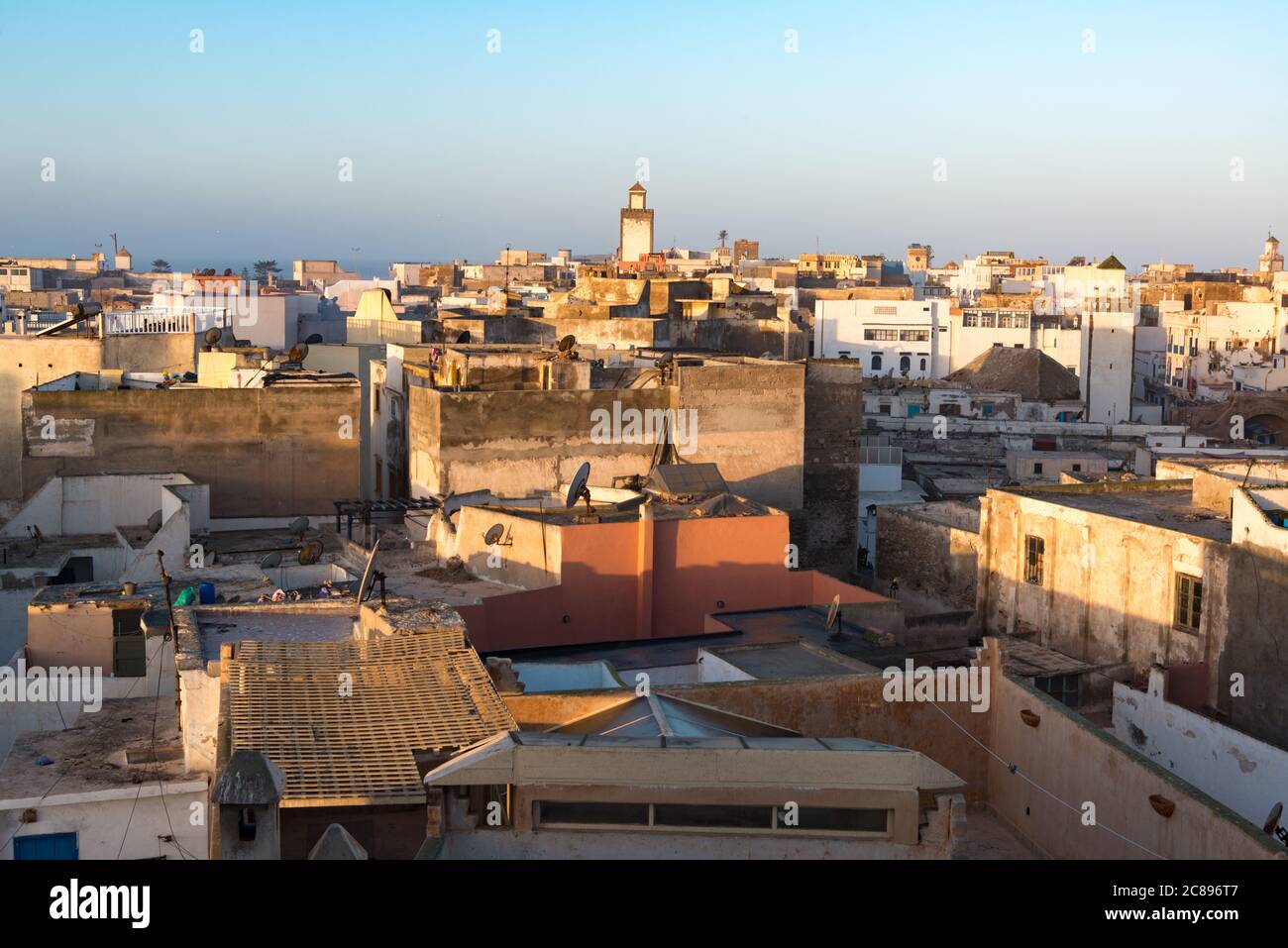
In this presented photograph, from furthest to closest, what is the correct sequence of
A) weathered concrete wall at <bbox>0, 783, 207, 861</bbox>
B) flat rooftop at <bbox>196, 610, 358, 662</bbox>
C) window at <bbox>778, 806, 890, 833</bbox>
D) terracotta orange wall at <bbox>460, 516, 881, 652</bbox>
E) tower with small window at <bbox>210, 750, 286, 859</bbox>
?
terracotta orange wall at <bbox>460, 516, 881, 652</bbox>, flat rooftop at <bbox>196, 610, 358, 662</bbox>, weathered concrete wall at <bbox>0, 783, 207, 861</bbox>, window at <bbox>778, 806, 890, 833</bbox>, tower with small window at <bbox>210, 750, 286, 859</bbox>

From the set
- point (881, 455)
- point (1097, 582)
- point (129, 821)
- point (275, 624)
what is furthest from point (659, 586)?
point (881, 455)

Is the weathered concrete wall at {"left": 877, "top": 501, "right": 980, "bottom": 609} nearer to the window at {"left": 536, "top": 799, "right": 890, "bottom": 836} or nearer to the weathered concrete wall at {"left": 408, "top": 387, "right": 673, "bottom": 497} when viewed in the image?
the weathered concrete wall at {"left": 408, "top": 387, "right": 673, "bottom": 497}

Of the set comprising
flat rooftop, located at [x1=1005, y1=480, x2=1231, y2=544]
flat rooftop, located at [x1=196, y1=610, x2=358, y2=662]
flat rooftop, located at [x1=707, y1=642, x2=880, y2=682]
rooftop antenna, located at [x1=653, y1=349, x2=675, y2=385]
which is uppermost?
rooftop antenna, located at [x1=653, y1=349, x2=675, y2=385]

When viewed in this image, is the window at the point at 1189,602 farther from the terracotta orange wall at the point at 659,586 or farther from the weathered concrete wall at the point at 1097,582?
the terracotta orange wall at the point at 659,586

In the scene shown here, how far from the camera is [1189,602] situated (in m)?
19.1

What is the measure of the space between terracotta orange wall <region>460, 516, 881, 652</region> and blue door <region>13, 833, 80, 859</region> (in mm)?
8075

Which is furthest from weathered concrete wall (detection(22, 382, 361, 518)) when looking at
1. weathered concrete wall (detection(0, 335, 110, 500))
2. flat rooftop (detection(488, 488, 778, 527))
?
flat rooftop (detection(488, 488, 778, 527))

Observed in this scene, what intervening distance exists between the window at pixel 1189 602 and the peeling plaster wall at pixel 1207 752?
271 centimetres

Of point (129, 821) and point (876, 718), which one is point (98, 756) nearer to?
point (129, 821)

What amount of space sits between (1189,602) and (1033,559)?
133 inches

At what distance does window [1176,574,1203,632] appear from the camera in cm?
1895

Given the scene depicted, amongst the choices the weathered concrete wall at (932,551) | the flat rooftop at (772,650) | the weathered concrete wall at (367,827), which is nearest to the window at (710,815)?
the weathered concrete wall at (367,827)
